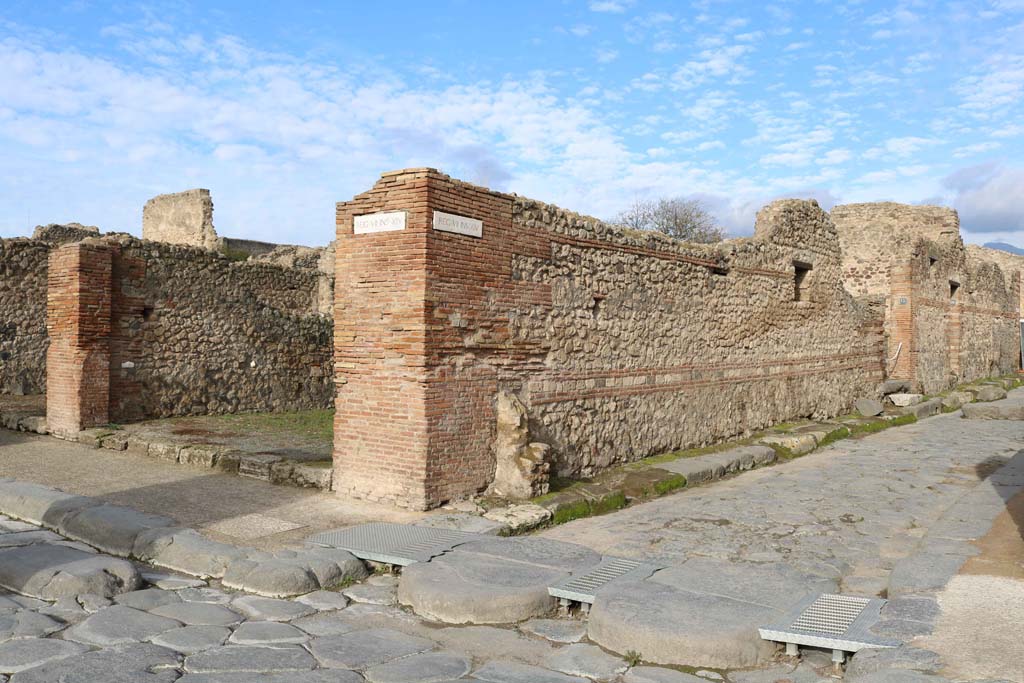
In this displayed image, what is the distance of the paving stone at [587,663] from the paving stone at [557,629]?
117 millimetres

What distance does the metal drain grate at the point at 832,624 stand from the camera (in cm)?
375

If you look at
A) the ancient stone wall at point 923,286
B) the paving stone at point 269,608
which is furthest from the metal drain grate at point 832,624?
the ancient stone wall at point 923,286

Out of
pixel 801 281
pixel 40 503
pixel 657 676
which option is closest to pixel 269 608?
pixel 657 676

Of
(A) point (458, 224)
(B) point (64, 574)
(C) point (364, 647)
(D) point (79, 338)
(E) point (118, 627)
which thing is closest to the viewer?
(C) point (364, 647)

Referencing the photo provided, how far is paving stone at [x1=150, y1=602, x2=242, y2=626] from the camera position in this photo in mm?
4195

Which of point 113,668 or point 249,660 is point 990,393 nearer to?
point 249,660

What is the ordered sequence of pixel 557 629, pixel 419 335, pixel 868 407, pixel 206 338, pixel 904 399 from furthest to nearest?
pixel 904 399 < pixel 868 407 < pixel 206 338 < pixel 419 335 < pixel 557 629

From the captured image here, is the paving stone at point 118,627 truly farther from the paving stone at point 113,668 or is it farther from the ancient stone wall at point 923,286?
the ancient stone wall at point 923,286

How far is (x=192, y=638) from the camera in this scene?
3924mm

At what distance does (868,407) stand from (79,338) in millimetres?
12505

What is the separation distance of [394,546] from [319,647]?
1470 millimetres

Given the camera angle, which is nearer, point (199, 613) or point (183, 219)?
point (199, 613)

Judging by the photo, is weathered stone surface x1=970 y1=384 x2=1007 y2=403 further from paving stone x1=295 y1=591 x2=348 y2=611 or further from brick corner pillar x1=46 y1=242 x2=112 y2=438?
brick corner pillar x1=46 y1=242 x2=112 y2=438

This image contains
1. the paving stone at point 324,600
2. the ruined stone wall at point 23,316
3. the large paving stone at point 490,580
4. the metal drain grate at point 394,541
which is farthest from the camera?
the ruined stone wall at point 23,316
